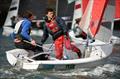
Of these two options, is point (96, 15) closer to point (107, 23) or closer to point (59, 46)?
point (107, 23)

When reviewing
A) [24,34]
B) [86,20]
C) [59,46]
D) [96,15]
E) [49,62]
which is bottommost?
[49,62]

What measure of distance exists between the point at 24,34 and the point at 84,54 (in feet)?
6.47

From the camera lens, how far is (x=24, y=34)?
1109 cm

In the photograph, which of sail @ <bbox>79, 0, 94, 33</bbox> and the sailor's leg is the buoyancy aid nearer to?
the sailor's leg

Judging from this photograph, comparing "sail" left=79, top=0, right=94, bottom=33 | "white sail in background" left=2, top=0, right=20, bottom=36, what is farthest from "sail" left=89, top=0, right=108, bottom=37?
"white sail in background" left=2, top=0, right=20, bottom=36

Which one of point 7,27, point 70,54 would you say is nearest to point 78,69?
point 70,54

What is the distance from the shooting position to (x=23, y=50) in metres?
11.3

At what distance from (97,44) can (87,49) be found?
2.26 feet

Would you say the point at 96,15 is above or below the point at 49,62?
above

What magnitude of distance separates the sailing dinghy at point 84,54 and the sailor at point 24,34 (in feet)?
0.56

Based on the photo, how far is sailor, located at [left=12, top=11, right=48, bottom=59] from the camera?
1109 centimetres

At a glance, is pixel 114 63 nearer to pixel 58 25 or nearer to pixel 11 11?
pixel 58 25

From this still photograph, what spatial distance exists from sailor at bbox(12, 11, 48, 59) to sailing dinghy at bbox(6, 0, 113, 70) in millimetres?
172

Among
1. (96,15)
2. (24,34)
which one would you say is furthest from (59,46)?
(96,15)
